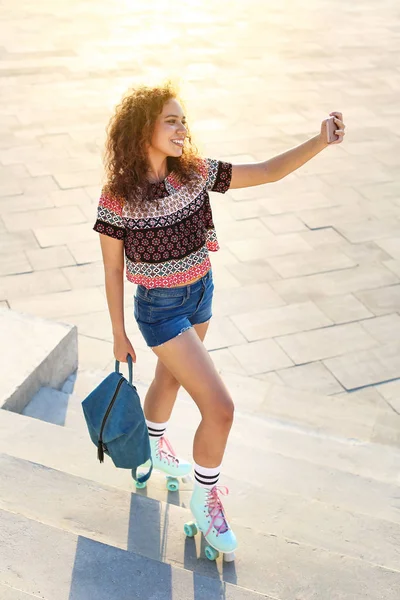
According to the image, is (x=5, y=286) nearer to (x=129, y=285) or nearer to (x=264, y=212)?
(x=129, y=285)

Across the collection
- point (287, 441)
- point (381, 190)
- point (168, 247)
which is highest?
point (168, 247)

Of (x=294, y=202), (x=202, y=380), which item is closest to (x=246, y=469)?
(x=202, y=380)

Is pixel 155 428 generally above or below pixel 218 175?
below

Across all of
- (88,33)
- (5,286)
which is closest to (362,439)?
(5,286)

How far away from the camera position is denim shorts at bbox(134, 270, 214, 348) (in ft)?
10.5

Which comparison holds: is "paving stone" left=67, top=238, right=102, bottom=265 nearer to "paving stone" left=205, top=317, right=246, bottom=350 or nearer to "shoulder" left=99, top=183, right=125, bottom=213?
"paving stone" left=205, top=317, right=246, bottom=350

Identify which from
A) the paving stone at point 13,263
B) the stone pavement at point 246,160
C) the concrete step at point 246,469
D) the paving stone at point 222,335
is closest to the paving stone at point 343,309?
the stone pavement at point 246,160

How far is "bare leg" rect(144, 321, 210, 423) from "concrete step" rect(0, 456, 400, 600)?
0.44m

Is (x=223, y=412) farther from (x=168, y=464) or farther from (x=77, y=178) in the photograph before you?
(x=77, y=178)

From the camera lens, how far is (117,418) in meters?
3.11

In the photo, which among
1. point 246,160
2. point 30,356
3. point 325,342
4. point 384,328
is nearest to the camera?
point 30,356

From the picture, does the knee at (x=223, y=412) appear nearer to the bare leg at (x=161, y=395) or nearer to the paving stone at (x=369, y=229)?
the bare leg at (x=161, y=395)

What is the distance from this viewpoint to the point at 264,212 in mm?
7207

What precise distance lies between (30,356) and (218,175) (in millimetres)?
1706
